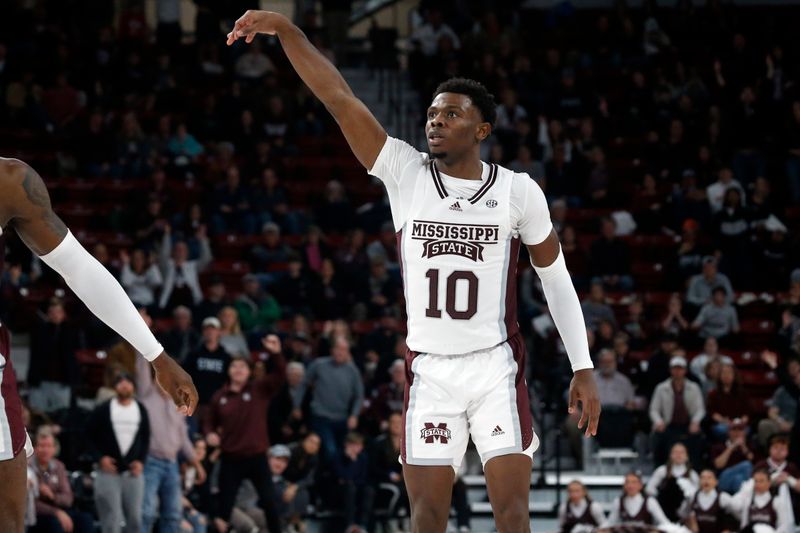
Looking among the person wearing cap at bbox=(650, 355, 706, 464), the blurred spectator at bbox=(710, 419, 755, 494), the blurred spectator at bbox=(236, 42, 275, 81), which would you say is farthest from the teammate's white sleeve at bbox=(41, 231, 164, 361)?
the blurred spectator at bbox=(236, 42, 275, 81)

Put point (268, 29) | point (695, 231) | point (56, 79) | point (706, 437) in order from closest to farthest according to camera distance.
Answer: point (268, 29) → point (706, 437) → point (695, 231) → point (56, 79)

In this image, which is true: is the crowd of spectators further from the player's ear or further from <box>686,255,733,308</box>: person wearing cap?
the player's ear

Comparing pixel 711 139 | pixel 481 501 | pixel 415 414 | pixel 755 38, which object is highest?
pixel 755 38

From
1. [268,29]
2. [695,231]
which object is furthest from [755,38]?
[268,29]

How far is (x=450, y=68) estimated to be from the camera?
76.4ft

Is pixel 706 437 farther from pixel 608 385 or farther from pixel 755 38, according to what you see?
pixel 755 38

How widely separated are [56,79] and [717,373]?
11007 mm

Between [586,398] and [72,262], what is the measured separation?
2.48 metres

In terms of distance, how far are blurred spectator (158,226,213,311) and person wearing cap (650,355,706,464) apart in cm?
580

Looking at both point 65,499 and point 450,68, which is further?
point 450,68

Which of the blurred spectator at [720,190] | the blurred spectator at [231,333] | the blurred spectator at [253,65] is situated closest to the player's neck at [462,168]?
the blurred spectator at [231,333]

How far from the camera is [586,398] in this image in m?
6.55

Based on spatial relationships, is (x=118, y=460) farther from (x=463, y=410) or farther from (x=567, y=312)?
(x=567, y=312)

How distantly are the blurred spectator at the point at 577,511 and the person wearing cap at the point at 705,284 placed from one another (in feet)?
16.8
